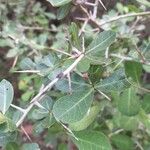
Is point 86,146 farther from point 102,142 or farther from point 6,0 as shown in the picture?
point 6,0

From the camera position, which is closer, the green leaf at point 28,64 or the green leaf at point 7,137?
the green leaf at point 7,137

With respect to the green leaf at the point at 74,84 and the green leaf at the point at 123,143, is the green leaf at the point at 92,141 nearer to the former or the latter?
the green leaf at the point at 74,84

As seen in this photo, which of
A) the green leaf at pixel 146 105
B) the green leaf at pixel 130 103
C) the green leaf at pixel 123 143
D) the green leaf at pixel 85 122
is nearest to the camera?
the green leaf at pixel 85 122

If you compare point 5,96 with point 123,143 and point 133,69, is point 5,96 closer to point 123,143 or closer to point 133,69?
point 133,69

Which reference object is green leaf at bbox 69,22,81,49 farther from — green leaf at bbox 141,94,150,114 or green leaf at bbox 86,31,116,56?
green leaf at bbox 141,94,150,114

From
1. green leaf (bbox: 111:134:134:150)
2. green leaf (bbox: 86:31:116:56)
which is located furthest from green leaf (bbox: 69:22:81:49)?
green leaf (bbox: 111:134:134:150)

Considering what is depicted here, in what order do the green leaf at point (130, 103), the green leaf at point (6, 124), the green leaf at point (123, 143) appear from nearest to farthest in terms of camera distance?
the green leaf at point (6, 124) < the green leaf at point (130, 103) < the green leaf at point (123, 143)

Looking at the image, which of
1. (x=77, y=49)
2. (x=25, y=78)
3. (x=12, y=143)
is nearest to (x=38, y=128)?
(x=12, y=143)

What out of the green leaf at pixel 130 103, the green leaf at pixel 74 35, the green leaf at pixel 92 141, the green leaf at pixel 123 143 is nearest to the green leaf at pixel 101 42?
the green leaf at pixel 74 35
